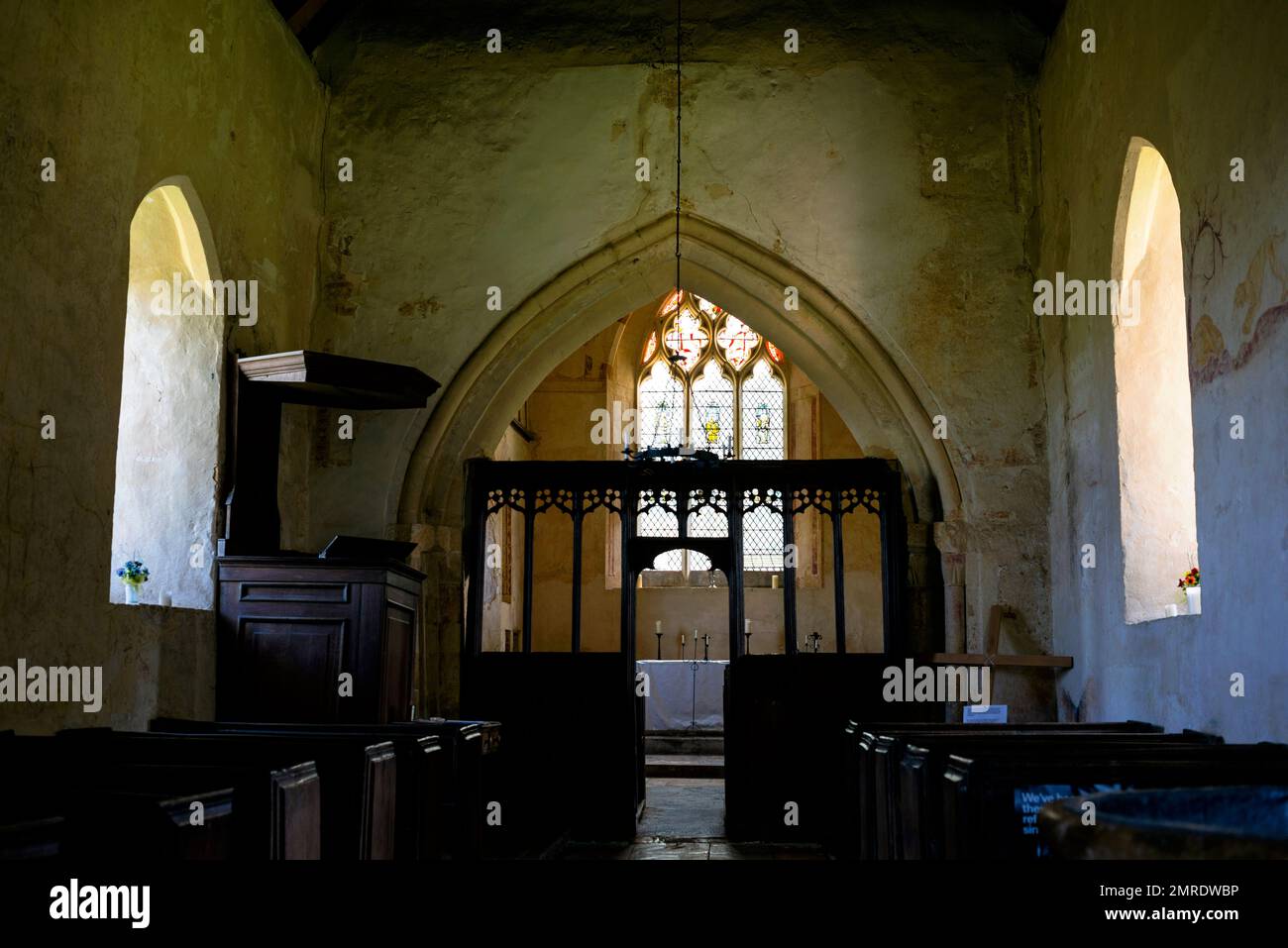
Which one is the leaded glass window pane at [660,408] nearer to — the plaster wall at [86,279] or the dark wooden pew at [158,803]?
the plaster wall at [86,279]

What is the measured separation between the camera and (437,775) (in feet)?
13.2

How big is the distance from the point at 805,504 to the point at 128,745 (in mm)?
4989

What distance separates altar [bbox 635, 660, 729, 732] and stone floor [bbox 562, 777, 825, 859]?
255cm

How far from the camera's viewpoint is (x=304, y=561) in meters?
5.93

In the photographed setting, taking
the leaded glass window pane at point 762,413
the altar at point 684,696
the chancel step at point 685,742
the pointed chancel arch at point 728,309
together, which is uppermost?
the leaded glass window pane at point 762,413

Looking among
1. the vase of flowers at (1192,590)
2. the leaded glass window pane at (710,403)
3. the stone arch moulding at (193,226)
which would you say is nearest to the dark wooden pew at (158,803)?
the stone arch moulding at (193,226)

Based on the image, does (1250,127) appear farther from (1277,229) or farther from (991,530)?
(991,530)

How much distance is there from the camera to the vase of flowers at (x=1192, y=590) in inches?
209

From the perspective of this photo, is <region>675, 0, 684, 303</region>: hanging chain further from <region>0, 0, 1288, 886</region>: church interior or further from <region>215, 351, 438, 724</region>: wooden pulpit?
<region>215, 351, 438, 724</region>: wooden pulpit

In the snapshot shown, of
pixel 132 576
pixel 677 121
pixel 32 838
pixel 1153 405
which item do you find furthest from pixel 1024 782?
pixel 677 121

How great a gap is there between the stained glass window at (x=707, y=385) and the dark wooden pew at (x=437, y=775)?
986 centimetres

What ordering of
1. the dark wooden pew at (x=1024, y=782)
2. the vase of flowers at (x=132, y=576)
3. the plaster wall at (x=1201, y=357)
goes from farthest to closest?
the vase of flowers at (x=132, y=576) → the plaster wall at (x=1201, y=357) → the dark wooden pew at (x=1024, y=782)

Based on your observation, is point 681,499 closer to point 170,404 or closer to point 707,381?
point 170,404

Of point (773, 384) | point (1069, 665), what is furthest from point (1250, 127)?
point (773, 384)
